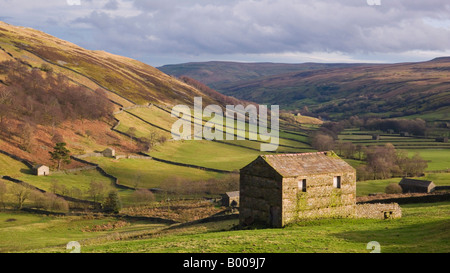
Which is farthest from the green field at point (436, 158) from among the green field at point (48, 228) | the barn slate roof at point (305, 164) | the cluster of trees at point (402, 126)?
the green field at point (48, 228)

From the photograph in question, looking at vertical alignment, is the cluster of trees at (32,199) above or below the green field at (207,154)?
below

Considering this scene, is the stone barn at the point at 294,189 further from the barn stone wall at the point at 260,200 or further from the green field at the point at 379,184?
the green field at the point at 379,184

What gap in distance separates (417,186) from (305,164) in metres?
42.2

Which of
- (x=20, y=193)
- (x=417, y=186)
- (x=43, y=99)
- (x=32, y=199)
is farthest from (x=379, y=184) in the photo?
(x=43, y=99)

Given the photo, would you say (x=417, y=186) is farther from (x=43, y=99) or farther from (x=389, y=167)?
(x=43, y=99)

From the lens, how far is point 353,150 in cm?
12988

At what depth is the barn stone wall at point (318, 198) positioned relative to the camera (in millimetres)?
41812

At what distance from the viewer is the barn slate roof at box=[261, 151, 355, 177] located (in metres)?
42.6

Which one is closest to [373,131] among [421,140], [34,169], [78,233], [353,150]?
[421,140]

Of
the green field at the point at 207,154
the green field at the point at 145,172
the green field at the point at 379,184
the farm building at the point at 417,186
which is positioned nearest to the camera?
the farm building at the point at 417,186

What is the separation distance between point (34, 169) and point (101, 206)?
2291cm

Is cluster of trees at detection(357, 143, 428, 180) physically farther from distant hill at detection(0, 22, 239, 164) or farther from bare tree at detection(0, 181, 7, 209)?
bare tree at detection(0, 181, 7, 209)

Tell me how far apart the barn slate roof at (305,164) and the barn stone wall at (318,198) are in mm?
500

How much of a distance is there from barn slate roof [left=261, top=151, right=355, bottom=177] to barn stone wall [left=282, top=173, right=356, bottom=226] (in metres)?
0.50
